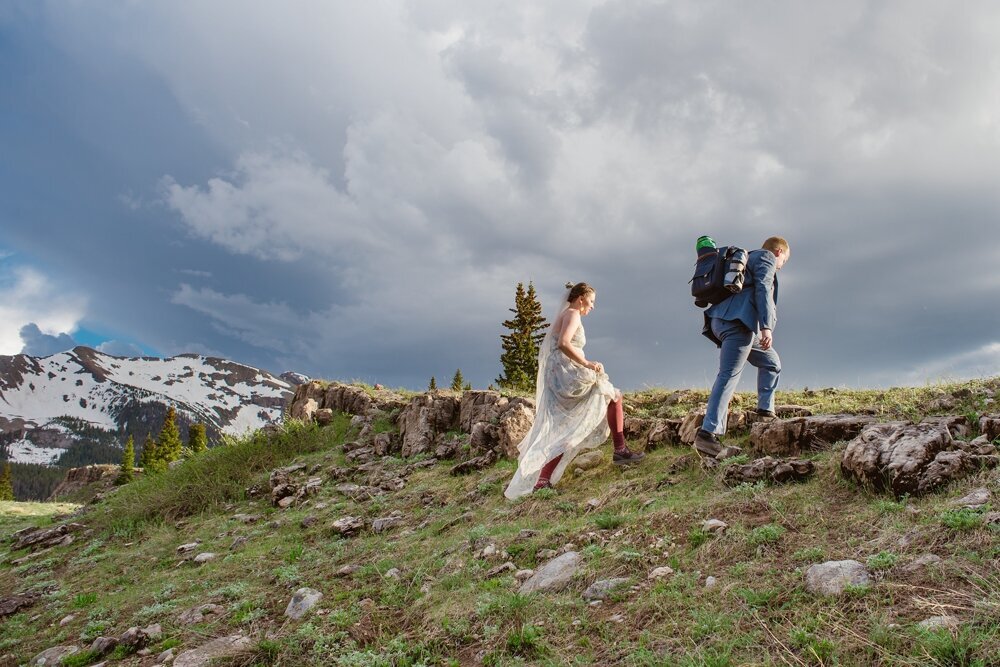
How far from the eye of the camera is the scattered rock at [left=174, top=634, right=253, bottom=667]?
4.32m

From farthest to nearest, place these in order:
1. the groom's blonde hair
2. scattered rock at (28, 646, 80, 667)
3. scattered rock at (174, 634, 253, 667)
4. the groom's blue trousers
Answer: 1. the groom's blonde hair
2. the groom's blue trousers
3. scattered rock at (28, 646, 80, 667)
4. scattered rock at (174, 634, 253, 667)

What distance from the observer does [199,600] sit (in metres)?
5.93

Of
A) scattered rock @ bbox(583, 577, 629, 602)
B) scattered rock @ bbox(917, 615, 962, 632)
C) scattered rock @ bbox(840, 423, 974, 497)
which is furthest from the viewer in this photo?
scattered rock @ bbox(840, 423, 974, 497)

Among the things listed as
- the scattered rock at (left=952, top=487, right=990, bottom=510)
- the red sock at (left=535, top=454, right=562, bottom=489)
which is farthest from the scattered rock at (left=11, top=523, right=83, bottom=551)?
the scattered rock at (left=952, top=487, right=990, bottom=510)

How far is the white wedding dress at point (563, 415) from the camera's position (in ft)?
25.4

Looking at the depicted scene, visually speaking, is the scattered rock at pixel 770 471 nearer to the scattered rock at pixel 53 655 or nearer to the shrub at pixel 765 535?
the shrub at pixel 765 535

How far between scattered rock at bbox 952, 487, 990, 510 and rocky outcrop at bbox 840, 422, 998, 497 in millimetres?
379

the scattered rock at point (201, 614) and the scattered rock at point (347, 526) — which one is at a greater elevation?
the scattered rock at point (347, 526)

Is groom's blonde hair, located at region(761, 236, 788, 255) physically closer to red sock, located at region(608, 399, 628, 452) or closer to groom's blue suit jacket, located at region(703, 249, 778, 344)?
groom's blue suit jacket, located at region(703, 249, 778, 344)

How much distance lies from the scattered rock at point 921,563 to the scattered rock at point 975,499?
0.81 meters

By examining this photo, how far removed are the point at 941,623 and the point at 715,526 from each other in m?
1.88

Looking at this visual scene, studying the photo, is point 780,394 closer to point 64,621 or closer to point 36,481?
point 64,621

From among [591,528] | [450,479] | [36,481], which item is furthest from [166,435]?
[36,481]

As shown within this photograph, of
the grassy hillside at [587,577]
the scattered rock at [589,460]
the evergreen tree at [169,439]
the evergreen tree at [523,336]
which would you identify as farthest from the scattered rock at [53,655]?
the evergreen tree at [169,439]
